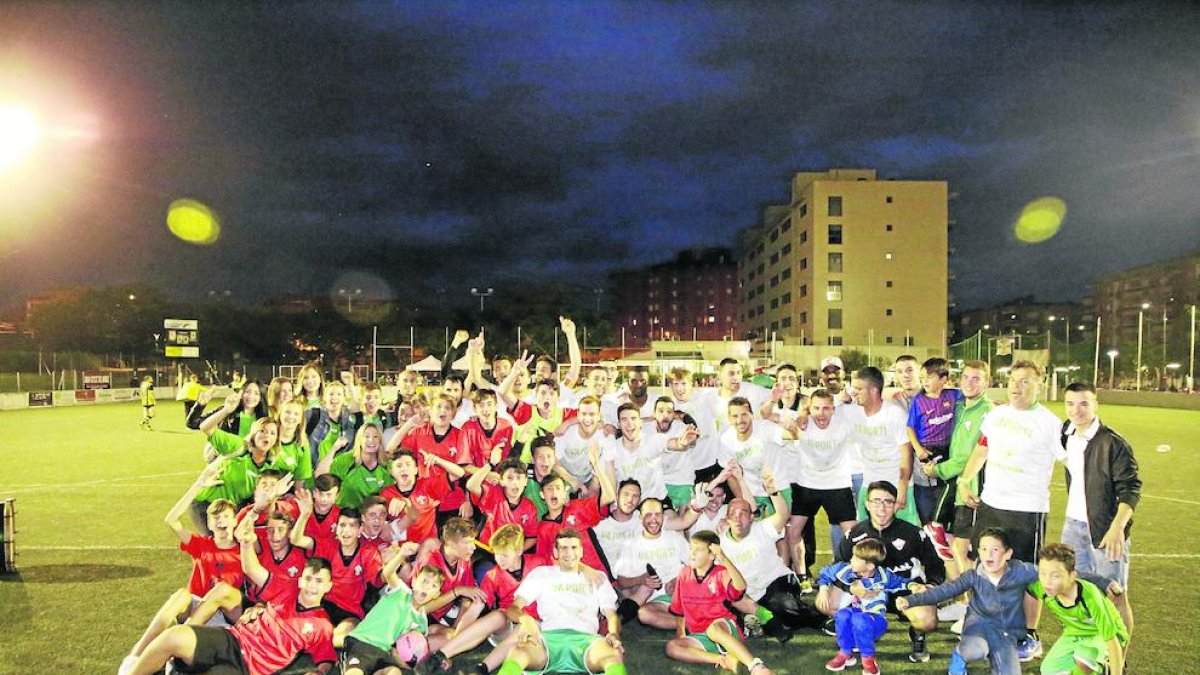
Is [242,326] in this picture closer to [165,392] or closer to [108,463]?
[165,392]

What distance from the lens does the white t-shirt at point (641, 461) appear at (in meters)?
6.81

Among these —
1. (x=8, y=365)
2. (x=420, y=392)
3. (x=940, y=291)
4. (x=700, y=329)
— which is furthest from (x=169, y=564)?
(x=700, y=329)

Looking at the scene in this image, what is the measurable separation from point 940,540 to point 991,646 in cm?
172

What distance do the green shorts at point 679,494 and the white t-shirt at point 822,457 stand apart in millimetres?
916

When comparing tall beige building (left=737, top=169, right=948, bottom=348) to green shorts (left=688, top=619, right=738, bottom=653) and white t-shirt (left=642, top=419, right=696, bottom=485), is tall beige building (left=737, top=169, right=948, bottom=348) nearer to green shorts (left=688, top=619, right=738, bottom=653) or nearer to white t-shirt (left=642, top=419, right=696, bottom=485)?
white t-shirt (left=642, top=419, right=696, bottom=485)

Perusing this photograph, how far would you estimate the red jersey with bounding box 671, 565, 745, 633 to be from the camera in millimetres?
5461

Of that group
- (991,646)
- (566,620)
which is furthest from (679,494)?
(991,646)

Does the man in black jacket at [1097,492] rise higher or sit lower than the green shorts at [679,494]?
higher

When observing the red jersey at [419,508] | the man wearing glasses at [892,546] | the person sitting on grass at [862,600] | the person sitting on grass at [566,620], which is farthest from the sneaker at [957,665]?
the red jersey at [419,508]

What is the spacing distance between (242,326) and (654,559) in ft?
229

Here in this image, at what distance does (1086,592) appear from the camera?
4.70 meters

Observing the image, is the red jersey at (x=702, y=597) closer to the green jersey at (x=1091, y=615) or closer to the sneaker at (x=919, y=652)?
the sneaker at (x=919, y=652)

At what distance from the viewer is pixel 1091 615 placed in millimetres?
4629

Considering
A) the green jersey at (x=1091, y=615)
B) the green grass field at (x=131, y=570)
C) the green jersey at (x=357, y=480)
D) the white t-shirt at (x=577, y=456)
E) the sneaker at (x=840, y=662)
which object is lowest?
the green grass field at (x=131, y=570)
